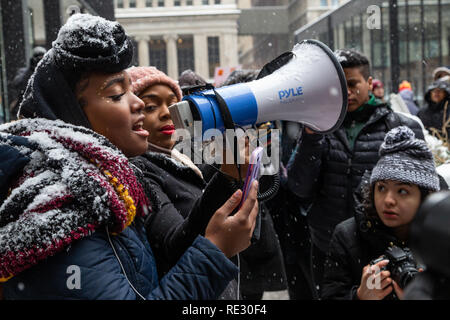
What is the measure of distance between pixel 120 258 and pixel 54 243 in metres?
0.21

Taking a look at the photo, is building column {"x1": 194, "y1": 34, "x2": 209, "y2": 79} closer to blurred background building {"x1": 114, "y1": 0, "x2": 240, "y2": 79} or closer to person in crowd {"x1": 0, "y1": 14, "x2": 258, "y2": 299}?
blurred background building {"x1": 114, "y1": 0, "x2": 240, "y2": 79}

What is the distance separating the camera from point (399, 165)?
2.10m

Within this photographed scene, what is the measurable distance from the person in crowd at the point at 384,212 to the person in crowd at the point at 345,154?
2.19 ft

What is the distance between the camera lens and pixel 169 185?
71.3 inches

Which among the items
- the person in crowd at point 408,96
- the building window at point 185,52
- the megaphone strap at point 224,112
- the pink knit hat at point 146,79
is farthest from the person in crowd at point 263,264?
the building window at point 185,52

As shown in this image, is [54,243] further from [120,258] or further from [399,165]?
[399,165]

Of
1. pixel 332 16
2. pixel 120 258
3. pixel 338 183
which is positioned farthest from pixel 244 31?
pixel 120 258

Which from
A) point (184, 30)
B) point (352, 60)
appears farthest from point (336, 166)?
point (184, 30)

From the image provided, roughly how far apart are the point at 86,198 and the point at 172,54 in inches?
1735

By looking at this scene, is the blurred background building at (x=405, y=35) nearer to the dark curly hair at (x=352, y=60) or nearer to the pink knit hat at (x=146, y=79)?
the dark curly hair at (x=352, y=60)

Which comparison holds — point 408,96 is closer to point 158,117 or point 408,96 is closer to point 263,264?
point 263,264

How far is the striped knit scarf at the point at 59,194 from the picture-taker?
1050mm

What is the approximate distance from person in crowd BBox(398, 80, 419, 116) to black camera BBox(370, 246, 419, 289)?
5432mm

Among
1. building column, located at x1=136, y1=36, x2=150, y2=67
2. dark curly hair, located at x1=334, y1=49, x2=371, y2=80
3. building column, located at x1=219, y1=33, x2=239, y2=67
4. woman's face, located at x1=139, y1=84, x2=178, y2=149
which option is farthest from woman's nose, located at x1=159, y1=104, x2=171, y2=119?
building column, located at x1=219, y1=33, x2=239, y2=67
